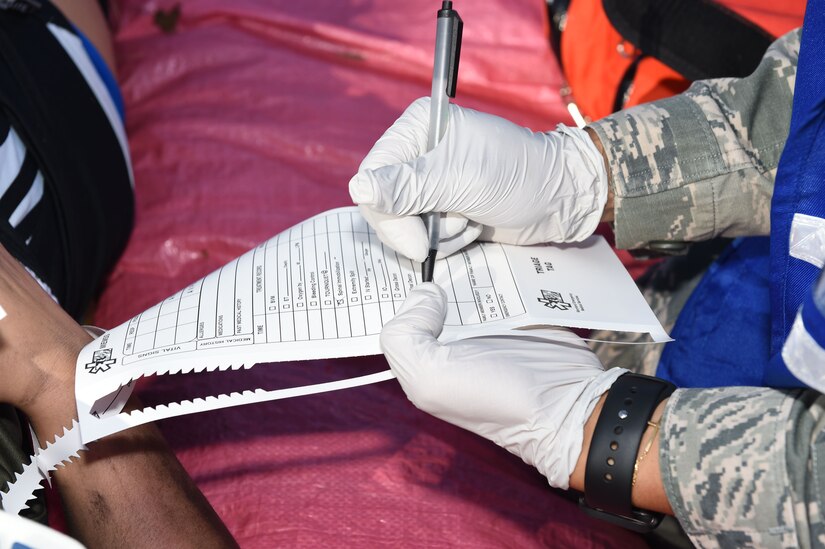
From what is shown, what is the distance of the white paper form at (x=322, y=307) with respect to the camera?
0.67 meters

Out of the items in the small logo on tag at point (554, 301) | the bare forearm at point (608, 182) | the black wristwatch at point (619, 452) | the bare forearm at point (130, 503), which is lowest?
the bare forearm at point (130, 503)

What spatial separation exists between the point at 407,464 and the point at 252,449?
185 mm

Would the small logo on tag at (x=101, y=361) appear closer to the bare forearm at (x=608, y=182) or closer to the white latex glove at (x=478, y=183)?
the white latex glove at (x=478, y=183)

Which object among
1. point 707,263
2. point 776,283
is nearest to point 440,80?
point 776,283

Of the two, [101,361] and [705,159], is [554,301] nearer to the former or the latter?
[705,159]

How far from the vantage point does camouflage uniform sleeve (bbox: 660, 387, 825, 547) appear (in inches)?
23.1

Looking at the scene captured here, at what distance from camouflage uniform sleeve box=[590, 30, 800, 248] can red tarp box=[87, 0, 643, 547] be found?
35 centimetres

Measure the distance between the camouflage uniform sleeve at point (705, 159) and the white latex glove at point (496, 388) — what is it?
0.81ft

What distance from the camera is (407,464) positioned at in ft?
2.80

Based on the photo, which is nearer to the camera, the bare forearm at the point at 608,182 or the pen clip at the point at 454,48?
the pen clip at the point at 454,48

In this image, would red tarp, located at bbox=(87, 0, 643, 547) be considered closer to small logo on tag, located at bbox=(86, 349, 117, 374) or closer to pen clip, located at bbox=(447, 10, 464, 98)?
small logo on tag, located at bbox=(86, 349, 117, 374)

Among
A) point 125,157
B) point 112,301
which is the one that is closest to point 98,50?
point 125,157

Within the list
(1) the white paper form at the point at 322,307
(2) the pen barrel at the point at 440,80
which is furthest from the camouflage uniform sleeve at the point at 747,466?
(2) the pen barrel at the point at 440,80

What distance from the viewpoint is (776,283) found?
0.72m
